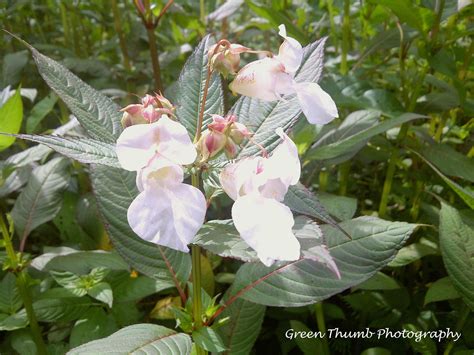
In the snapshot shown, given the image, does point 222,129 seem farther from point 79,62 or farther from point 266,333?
point 79,62

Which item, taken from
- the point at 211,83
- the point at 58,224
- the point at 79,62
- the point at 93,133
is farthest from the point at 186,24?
the point at 93,133

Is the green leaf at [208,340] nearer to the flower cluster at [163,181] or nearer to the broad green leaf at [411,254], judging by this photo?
the flower cluster at [163,181]

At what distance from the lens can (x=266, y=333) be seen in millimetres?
1242

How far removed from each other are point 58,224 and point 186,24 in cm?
82

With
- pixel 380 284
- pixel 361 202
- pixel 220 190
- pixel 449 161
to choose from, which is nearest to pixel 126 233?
pixel 220 190

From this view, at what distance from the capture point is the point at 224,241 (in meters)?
0.61

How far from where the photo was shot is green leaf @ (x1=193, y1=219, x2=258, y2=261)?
0.57 metres

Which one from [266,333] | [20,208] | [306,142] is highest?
[306,142]

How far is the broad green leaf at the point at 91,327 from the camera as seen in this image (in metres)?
0.96

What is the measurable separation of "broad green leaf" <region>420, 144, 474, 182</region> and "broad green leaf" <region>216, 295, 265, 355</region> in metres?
0.55

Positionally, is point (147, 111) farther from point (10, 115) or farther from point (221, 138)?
point (10, 115)

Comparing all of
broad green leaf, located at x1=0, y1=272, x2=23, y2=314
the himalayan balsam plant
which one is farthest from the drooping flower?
broad green leaf, located at x1=0, y1=272, x2=23, y2=314

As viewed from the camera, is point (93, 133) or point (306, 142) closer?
point (93, 133)

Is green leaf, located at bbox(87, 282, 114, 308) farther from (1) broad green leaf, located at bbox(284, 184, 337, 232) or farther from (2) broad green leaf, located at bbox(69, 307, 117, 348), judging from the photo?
(1) broad green leaf, located at bbox(284, 184, 337, 232)
